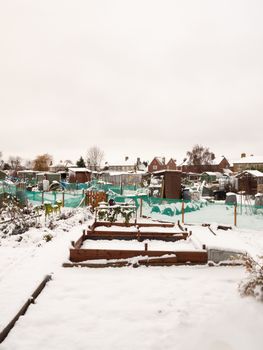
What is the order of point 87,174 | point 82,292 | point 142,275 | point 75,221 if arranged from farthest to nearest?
point 87,174 < point 75,221 < point 142,275 < point 82,292

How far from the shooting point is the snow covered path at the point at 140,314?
13.1ft

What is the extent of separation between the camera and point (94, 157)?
82.3m

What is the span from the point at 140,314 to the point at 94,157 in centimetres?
7846

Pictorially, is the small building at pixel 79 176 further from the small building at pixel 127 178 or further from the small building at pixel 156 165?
the small building at pixel 156 165

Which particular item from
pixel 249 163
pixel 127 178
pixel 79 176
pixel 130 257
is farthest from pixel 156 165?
pixel 130 257

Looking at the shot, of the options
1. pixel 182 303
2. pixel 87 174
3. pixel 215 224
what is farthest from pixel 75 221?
pixel 87 174

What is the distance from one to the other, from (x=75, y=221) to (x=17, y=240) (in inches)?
157

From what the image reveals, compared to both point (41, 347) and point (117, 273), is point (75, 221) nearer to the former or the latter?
point (117, 273)

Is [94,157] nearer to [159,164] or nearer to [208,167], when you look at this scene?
[159,164]

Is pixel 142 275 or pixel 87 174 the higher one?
pixel 87 174

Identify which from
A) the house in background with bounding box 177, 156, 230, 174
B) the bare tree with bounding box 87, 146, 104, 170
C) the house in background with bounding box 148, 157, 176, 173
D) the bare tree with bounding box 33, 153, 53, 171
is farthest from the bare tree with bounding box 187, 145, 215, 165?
the bare tree with bounding box 33, 153, 53, 171

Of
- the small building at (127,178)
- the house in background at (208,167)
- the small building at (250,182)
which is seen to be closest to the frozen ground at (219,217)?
the small building at (250,182)

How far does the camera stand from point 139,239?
9.66 m

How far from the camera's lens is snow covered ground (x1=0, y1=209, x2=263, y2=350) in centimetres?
402
